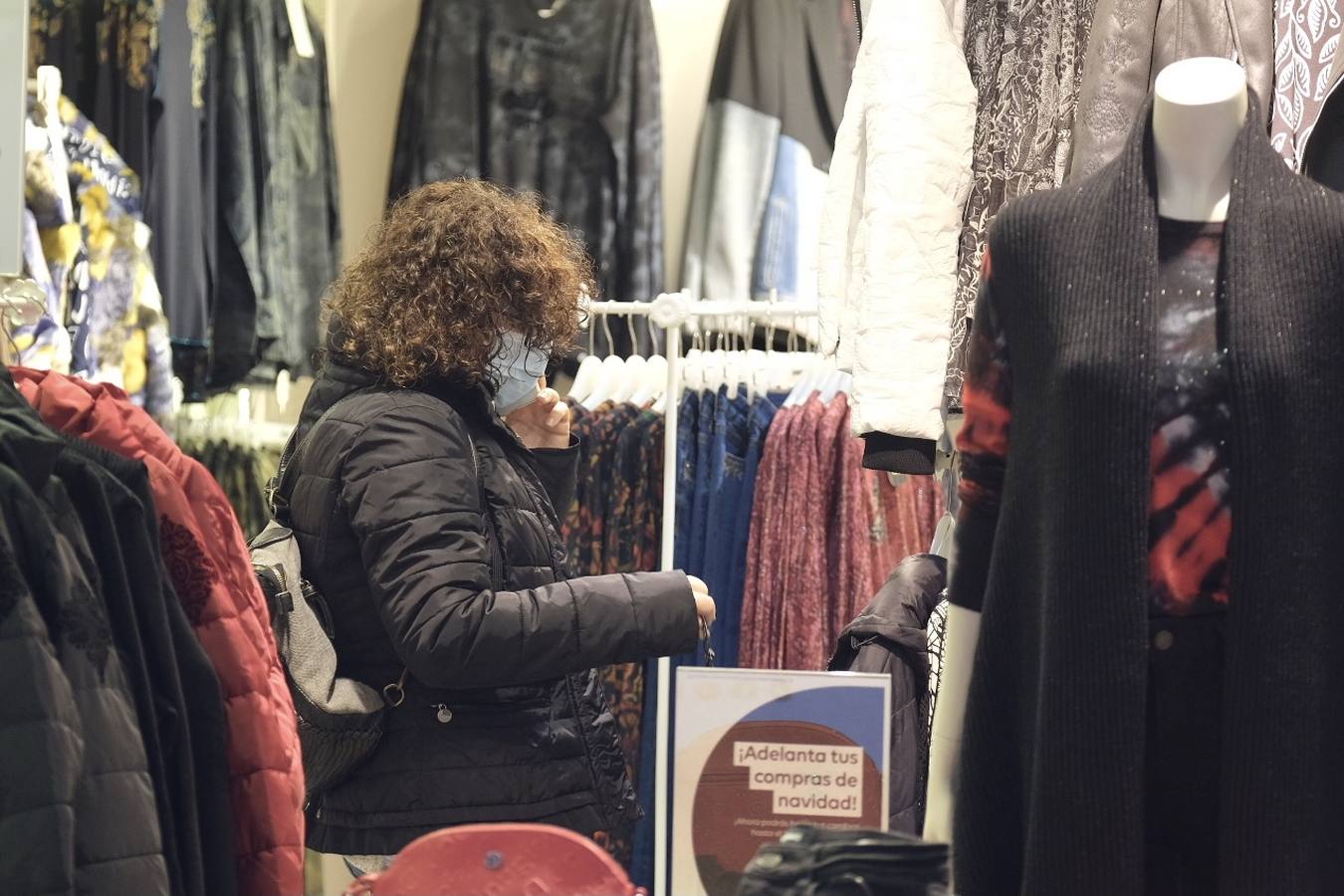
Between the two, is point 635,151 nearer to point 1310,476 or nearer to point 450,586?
point 450,586

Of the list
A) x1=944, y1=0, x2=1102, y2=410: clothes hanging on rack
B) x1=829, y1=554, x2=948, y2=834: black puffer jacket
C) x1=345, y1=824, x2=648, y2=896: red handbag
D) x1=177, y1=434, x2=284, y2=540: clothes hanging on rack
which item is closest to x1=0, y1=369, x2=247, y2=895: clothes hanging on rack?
x1=345, y1=824, x2=648, y2=896: red handbag

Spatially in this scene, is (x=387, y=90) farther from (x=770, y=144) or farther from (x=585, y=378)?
(x=585, y=378)

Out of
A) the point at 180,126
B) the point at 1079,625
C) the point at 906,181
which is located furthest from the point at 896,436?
the point at 180,126

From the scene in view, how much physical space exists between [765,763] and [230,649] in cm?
62

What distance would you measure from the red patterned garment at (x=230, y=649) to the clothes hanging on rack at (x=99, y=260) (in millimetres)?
1098

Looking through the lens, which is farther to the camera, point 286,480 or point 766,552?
point 766,552

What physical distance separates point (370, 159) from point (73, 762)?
10.7 feet

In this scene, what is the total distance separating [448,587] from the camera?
203 cm

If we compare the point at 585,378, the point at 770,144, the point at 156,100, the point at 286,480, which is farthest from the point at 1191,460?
the point at 770,144

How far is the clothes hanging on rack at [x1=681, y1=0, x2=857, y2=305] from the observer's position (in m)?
4.17

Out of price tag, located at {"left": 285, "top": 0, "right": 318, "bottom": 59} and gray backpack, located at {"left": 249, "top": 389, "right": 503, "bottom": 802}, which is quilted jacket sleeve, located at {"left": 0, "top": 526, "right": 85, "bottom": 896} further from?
price tag, located at {"left": 285, "top": 0, "right": 318, "bottom": 59}

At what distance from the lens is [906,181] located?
7.71ft

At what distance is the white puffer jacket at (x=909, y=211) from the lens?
90.6 inches

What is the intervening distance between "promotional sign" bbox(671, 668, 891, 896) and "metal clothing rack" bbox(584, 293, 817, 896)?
134cm
